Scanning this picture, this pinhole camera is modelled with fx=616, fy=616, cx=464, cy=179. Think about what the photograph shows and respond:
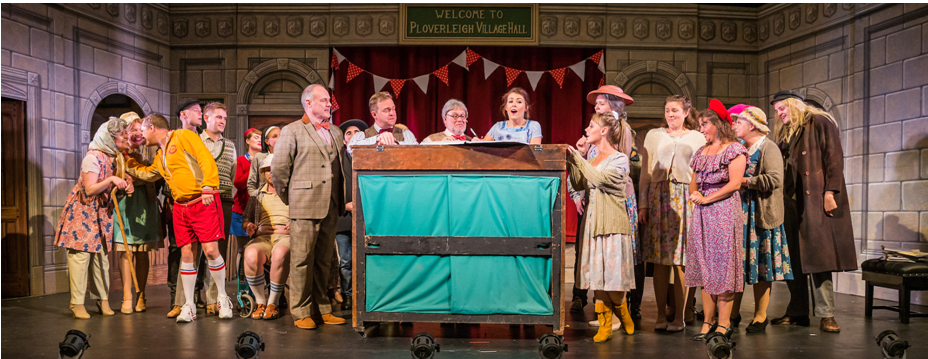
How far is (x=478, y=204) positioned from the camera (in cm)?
356

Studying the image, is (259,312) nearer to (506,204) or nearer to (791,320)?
(506,204)

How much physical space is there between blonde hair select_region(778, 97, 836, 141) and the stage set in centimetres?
2

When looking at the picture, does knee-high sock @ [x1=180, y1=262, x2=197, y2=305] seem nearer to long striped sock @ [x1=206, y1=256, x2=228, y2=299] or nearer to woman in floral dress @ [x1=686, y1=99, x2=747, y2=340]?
long striped sock @ [x1=206, y1=256, x2=228, y2=299]

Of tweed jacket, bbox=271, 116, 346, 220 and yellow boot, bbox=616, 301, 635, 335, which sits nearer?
yellow boot, bbox=616, 301, 635, 335

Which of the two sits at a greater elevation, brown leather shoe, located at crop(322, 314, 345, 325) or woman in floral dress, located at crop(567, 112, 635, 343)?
woman in floral dress, located at crop(567, 112, 635, 343)

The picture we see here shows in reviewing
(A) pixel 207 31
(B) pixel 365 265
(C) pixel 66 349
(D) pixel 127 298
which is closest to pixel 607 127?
(B) pixel 365 265

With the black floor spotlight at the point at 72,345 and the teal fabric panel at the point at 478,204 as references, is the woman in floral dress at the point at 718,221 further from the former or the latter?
the black floor spotlight at the point at 72,345

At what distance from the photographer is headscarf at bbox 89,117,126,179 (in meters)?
4.82

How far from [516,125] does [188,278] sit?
268cm

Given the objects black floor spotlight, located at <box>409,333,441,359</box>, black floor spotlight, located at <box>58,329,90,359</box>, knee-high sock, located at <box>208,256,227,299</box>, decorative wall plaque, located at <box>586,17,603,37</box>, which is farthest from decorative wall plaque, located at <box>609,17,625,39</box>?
black floor spotlight, located at <box>58,329,90,359</box>

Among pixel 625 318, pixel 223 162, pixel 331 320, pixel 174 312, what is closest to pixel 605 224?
pixel 625 318

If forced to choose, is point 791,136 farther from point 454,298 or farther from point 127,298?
point 127,298

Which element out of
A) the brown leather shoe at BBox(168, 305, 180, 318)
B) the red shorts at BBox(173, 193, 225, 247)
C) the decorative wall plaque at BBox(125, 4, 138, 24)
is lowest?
the brown leather shoe at BBox(168, 305, 180, 318)

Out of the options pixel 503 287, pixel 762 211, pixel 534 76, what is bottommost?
pixel 503 287
